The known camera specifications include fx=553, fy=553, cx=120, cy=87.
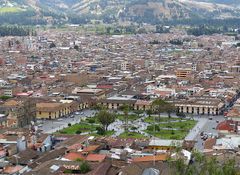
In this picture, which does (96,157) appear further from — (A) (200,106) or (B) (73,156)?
(A) (200,106)

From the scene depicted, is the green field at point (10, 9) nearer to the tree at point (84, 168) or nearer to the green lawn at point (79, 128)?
the green lawn at point (79, 128)

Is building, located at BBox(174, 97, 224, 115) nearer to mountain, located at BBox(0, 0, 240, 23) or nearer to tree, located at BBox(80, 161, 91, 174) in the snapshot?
tree, located at BBox(80, 161, 91, 174)

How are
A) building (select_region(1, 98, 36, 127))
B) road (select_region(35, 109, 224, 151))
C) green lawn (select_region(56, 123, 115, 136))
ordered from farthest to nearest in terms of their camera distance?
building (select_region(1, 98, 36, 127)), green lawn (select_region(56, 123, 115, 136)), road (select_region(35, 109, 224, 151))

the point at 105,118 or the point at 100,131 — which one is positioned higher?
the point at 105,118

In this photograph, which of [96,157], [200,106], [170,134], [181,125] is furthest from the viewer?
[200,106]

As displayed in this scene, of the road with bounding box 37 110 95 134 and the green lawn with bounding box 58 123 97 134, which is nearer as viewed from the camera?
the green lawn with bounding box 58 123 97 134

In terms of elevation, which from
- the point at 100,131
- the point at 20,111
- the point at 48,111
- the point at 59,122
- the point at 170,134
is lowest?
the point at 59,122

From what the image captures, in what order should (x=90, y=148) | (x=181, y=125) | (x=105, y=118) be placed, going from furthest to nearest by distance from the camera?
(x=181, y=125) → (x=105, y=118) → (x=90, y=148)

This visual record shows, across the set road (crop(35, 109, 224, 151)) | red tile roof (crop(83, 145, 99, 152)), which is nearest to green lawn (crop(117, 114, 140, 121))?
road (crop(35, 109, 224, 151))

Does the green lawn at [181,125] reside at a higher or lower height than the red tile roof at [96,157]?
lower

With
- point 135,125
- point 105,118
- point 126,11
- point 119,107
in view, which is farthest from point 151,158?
point 126,11

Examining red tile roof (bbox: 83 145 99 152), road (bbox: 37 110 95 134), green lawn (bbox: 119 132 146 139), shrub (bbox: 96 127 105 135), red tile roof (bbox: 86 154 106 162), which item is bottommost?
road (bbox: 37 110 95 134)

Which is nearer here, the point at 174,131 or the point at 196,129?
the point at 174,131

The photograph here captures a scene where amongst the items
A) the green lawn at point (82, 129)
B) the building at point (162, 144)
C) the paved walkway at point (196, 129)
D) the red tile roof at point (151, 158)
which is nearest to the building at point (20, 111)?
the green lawn at point (82, 129)
